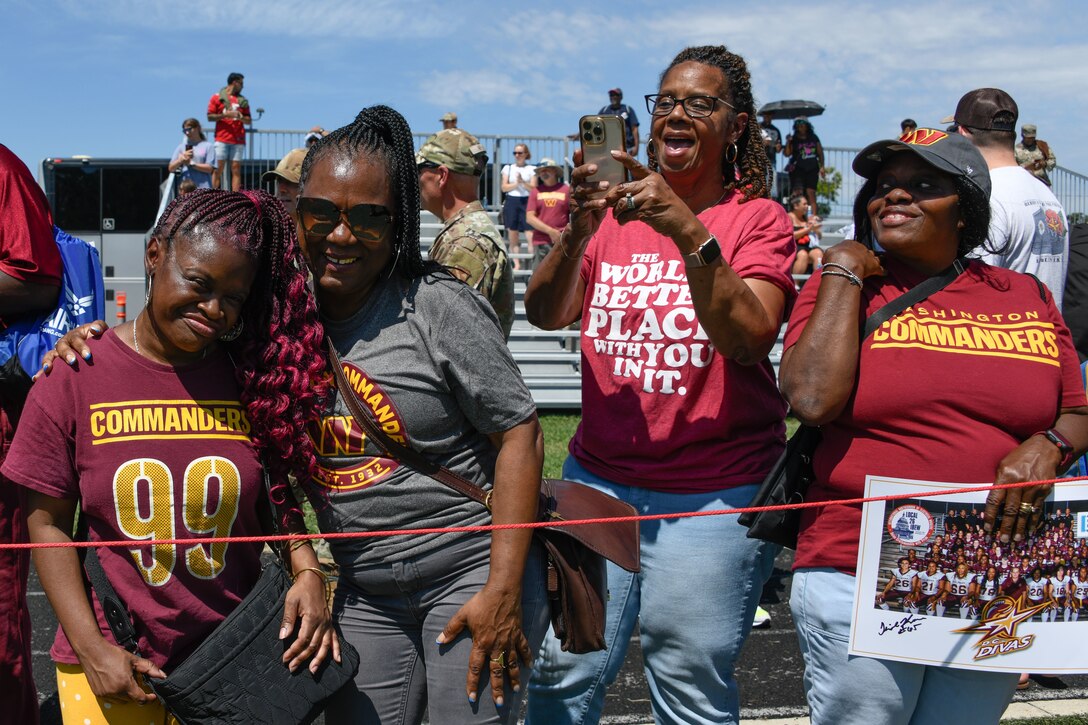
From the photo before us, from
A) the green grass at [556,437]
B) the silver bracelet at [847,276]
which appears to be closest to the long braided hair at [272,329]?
the silver bracelet at [847,276]

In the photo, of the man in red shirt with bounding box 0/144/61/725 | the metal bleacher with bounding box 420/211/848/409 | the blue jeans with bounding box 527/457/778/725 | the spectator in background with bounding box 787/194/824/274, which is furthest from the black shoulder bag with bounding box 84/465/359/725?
the spectator in background with bounding box 787/194/824/274

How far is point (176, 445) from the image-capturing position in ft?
7.70

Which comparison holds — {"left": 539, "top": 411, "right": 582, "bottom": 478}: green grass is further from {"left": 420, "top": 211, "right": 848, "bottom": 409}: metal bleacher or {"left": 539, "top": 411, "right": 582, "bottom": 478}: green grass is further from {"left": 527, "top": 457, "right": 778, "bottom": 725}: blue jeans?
{"left": 527, "top": 457, "right": 778, "bottom": 725}: blue jeans

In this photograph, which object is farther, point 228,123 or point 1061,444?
point 228,123

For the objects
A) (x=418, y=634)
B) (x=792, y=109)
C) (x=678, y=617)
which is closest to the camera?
(x=418, y=634)

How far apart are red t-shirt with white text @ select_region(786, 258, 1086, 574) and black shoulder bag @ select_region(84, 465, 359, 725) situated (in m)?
1.26

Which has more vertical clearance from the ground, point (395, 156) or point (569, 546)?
point (395, 156)

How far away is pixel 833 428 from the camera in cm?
268

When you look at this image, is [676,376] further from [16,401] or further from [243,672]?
[16,401]

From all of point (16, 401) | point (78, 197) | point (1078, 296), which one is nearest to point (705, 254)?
point (16, 401)

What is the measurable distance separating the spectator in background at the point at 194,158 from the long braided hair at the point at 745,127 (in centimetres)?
1411

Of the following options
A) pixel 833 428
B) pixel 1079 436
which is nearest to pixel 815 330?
pixel 833 428

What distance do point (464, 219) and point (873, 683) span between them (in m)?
2.73

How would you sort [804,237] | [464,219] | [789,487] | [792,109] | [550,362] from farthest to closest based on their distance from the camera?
1. [792,109]
2. [804,237]
3. [550,362]
4. [464,219]
5. [789,487]
